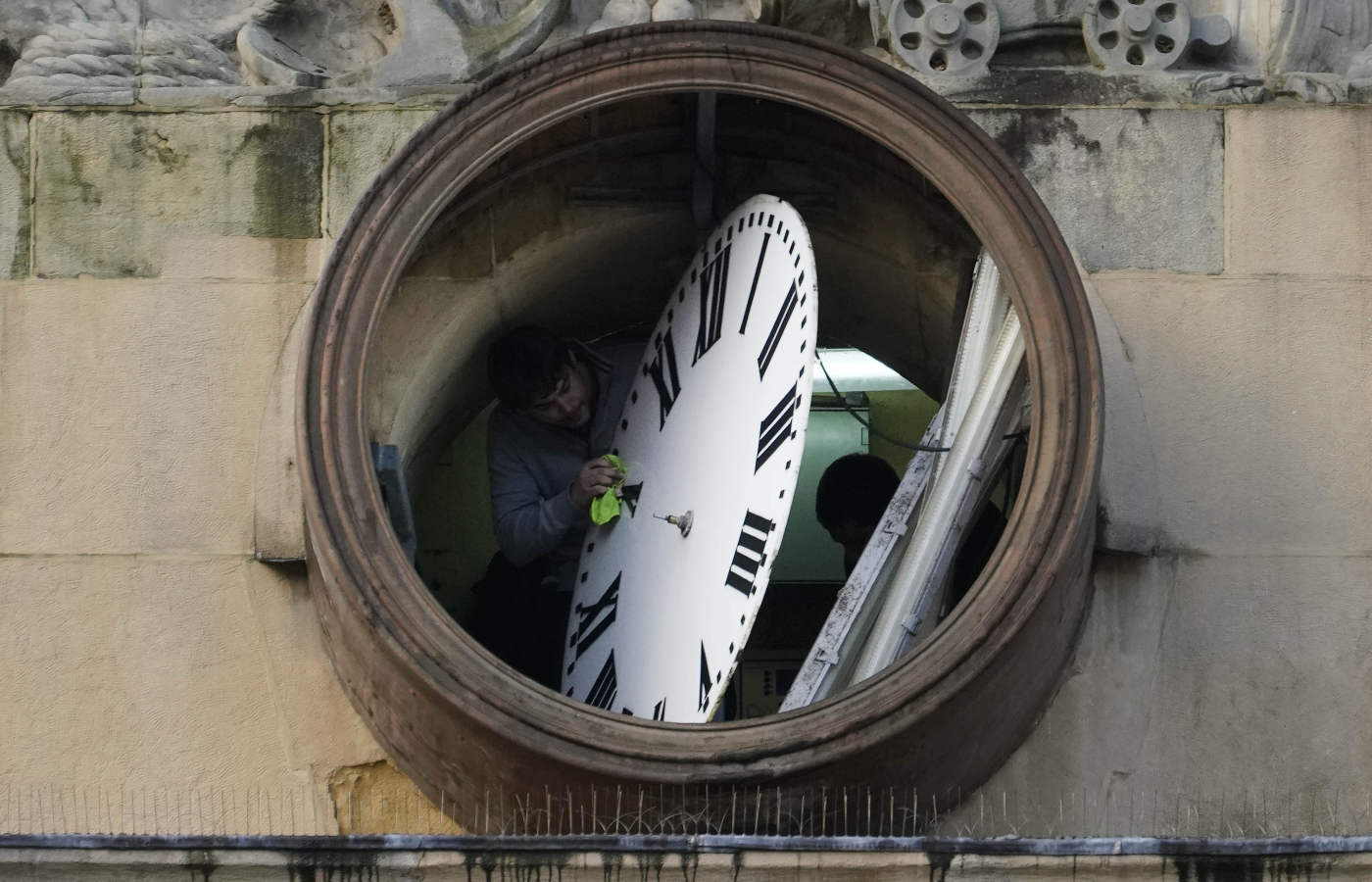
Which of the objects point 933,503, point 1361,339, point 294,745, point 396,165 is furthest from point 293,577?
point 1361,339

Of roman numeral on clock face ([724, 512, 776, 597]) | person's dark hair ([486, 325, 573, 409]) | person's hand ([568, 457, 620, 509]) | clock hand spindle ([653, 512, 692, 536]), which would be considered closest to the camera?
roman numeral on clock face ([724, 512, 776, 597])

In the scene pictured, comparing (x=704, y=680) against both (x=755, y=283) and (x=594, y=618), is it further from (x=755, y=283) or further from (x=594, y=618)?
(x=755, y=283)

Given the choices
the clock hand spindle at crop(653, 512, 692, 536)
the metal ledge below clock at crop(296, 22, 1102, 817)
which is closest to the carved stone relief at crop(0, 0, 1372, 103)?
the metal ledge below clock at crop(296, 22, 1102, 817)

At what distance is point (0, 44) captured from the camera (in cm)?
757

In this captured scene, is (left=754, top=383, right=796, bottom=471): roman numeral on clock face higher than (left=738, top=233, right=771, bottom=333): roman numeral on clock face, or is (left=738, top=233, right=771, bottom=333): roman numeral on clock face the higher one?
(left=738, top=233, right=771, bottom=333): roman numeral on clock face

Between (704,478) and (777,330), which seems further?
(704,478)

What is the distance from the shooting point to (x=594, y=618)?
24.2 ft

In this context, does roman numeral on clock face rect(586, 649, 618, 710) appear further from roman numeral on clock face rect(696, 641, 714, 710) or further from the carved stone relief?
the carved stone relief

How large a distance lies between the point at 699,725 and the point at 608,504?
117cm

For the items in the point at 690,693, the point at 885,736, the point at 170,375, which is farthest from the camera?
the point at 170,375

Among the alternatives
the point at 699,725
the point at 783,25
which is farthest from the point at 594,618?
the point at 783,25

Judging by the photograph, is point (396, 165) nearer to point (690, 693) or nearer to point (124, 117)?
point (124, 117)

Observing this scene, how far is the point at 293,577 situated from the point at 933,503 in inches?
61.2

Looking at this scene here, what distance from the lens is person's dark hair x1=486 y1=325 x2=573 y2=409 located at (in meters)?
7.56
